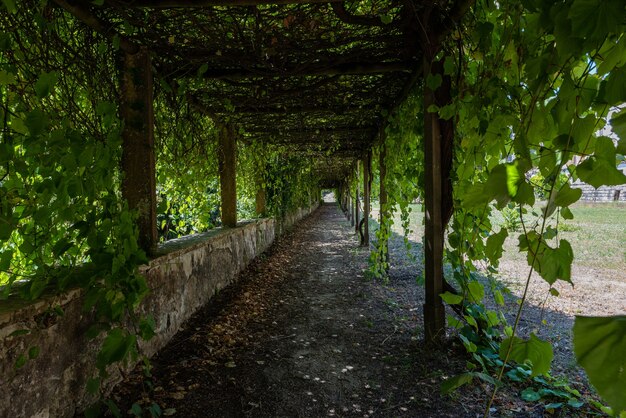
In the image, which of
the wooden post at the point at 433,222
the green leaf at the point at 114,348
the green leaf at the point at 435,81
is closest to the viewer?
the green leaf at the point at 114,348

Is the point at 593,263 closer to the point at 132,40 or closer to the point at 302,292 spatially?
the point at 302,292

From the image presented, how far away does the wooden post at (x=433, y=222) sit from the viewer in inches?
112

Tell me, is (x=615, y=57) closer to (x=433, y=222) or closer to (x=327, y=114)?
(x=433, y=222)

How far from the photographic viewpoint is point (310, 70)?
11.1 ft

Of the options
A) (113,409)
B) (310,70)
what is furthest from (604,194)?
(113,409)

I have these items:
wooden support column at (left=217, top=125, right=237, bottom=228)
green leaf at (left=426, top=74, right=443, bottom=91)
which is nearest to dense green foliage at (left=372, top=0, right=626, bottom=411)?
green leaf at (left=426, top=74, right=443, bottom=91)

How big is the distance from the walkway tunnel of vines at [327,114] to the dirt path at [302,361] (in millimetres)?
351

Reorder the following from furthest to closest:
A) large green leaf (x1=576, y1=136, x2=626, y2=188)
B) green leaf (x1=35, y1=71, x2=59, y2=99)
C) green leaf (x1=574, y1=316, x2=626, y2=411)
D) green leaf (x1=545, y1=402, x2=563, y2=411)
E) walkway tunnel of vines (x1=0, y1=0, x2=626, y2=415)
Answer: green leaf (x1=545, y1=402, x2=563, y2=411) < green leaf (x1=35, y1=71, x2=59, y2=99) < walkway tunnel of vines (x1=0, y1=0, x2=626, y2=415) < large green leaf (x1=576, y1=136, x2=626, y2=188) < green leaf (x1=574, y1=316, x2=626, y2=411)

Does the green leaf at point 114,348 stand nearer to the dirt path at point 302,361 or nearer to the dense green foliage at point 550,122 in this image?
the dirt path at point 302,361

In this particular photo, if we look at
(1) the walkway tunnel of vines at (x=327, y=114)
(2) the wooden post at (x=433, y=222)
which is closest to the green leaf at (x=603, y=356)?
(1) the walkway tunnel of vines at (x=327, y=114)

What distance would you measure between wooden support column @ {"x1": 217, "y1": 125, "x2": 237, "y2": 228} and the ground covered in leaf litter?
59.5 inches

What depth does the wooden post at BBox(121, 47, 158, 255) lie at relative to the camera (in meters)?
2.87

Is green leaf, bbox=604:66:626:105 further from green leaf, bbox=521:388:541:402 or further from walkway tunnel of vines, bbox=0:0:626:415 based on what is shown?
green leaf, bbox=521:388:541:402

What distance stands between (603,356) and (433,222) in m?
2.64
